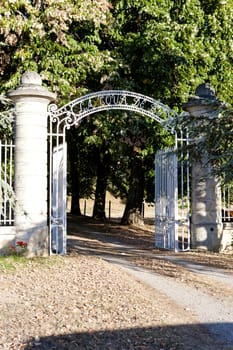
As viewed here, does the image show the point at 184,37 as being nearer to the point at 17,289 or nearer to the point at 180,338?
the point at 17,289

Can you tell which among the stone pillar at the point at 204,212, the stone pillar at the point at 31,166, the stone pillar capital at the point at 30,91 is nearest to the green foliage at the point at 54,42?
the stone pillar capital at the point at 30,91

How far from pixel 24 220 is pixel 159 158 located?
13.6 feet

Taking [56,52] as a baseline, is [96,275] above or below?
below

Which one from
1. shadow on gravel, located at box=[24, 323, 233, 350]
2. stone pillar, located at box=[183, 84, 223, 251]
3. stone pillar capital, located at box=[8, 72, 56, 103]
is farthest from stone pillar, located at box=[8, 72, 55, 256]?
shadow on gravel, located at box=[24, 323, 233, 350]

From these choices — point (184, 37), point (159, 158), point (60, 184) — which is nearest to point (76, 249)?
point (60, 184)

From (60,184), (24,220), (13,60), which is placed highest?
(13,60)

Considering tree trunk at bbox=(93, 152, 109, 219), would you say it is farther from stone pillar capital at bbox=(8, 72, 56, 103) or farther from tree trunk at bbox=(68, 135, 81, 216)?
stone pillar capital at bbox=(8, 72, 56, 103)

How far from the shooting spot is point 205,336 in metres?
A: 5.16

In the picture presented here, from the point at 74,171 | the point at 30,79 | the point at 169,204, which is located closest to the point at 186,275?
the point at 169,204

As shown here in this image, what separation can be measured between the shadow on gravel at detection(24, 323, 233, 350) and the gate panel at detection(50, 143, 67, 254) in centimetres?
594

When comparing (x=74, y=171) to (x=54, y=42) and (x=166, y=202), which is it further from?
(x=166, y=202)

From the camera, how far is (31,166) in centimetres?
1044

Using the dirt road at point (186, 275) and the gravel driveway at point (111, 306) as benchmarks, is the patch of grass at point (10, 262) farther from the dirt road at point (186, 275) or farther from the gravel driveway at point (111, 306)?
the dirt road at point (186, 275)

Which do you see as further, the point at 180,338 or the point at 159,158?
the point at 159,158
